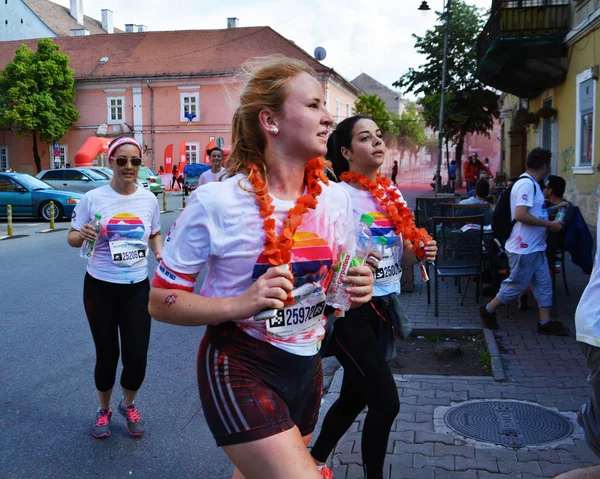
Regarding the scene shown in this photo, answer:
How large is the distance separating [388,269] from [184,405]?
2236 mm

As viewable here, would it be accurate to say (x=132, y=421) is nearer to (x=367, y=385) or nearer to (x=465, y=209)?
(x=367, y=385)

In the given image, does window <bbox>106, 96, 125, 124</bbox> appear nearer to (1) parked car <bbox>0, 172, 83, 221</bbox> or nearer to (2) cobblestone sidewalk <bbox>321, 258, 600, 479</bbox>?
(1) parked car <bbox>0, 172, 83, 221</bbox>

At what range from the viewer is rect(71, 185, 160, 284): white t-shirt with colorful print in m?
4.47

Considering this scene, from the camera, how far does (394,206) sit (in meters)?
3.84

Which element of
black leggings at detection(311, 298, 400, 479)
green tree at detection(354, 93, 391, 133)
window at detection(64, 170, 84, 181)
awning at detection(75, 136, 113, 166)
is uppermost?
green tree at detection(354, 93, 391, 133)

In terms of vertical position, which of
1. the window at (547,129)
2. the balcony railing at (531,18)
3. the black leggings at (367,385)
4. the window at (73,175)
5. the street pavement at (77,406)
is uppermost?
the balcony railing at (531,18)

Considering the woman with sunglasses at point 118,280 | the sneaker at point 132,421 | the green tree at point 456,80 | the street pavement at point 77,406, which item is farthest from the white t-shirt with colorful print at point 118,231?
the green tree at point 456,80

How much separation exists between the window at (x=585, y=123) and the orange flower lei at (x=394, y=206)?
12.4m

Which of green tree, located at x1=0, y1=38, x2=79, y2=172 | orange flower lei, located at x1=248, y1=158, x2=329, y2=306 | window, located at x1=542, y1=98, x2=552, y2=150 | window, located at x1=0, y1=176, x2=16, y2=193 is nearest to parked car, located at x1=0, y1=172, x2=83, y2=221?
window, located at x1=0, y1=176, x2=16, y2=193

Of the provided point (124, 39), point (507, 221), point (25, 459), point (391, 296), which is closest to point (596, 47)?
point (507, 221)

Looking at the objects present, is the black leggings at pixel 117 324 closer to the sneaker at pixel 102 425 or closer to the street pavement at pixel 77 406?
the sneaker at pixel 102 425

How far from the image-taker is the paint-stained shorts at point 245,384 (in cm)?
219

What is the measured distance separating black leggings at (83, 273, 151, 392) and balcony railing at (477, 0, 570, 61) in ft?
52.5

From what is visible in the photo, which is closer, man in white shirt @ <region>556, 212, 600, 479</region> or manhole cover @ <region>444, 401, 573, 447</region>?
man in white shirt @ <region>556, 212, 600, 479</region>
